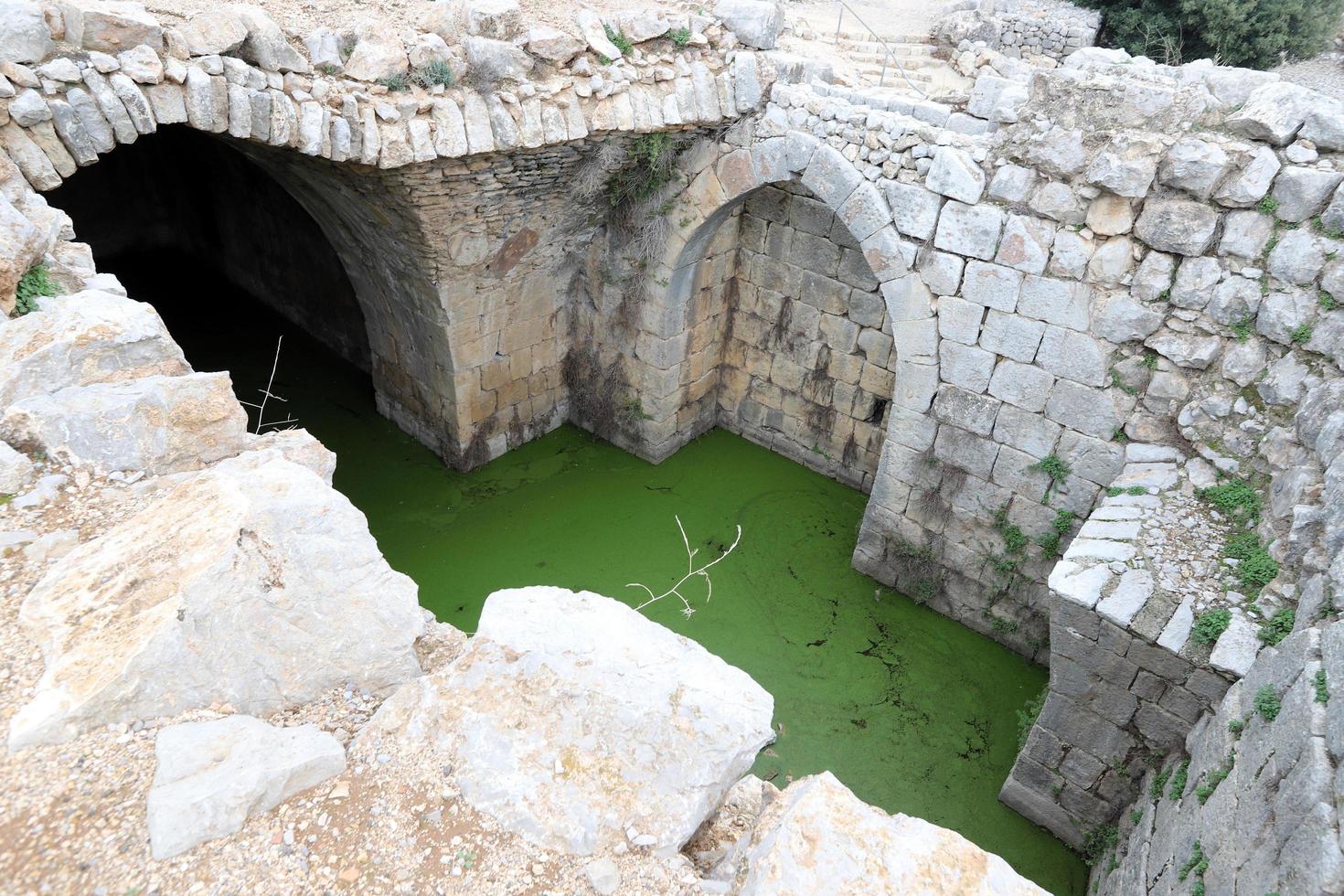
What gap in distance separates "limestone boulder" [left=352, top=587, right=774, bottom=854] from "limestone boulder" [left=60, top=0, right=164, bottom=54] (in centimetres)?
361

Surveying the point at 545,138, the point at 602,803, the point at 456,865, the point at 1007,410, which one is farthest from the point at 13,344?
the point at 1007,410

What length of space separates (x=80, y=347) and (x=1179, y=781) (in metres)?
4.83

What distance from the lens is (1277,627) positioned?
3676mm

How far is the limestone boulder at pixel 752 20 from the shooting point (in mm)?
6004

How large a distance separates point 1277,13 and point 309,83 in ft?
34.4

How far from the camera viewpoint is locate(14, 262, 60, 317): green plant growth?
316 centimetres

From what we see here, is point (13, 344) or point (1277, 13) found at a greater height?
point (1277, 13)

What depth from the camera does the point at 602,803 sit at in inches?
83.4

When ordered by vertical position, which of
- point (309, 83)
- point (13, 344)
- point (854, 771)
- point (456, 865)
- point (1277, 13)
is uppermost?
point (1277, 13)

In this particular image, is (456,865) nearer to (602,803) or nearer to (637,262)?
(602,803)

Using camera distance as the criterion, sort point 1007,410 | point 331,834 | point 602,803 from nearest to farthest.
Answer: point 331,834 < point 602,803 < point 1007,410

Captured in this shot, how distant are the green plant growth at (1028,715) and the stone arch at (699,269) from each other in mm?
2114

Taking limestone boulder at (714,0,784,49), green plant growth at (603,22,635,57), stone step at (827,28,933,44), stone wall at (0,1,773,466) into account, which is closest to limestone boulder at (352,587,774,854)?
stone wall at (0,1,773,466)

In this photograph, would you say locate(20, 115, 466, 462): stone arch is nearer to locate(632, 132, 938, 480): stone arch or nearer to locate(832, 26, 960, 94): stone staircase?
locate(632, 132, 938, 480): stone arch
